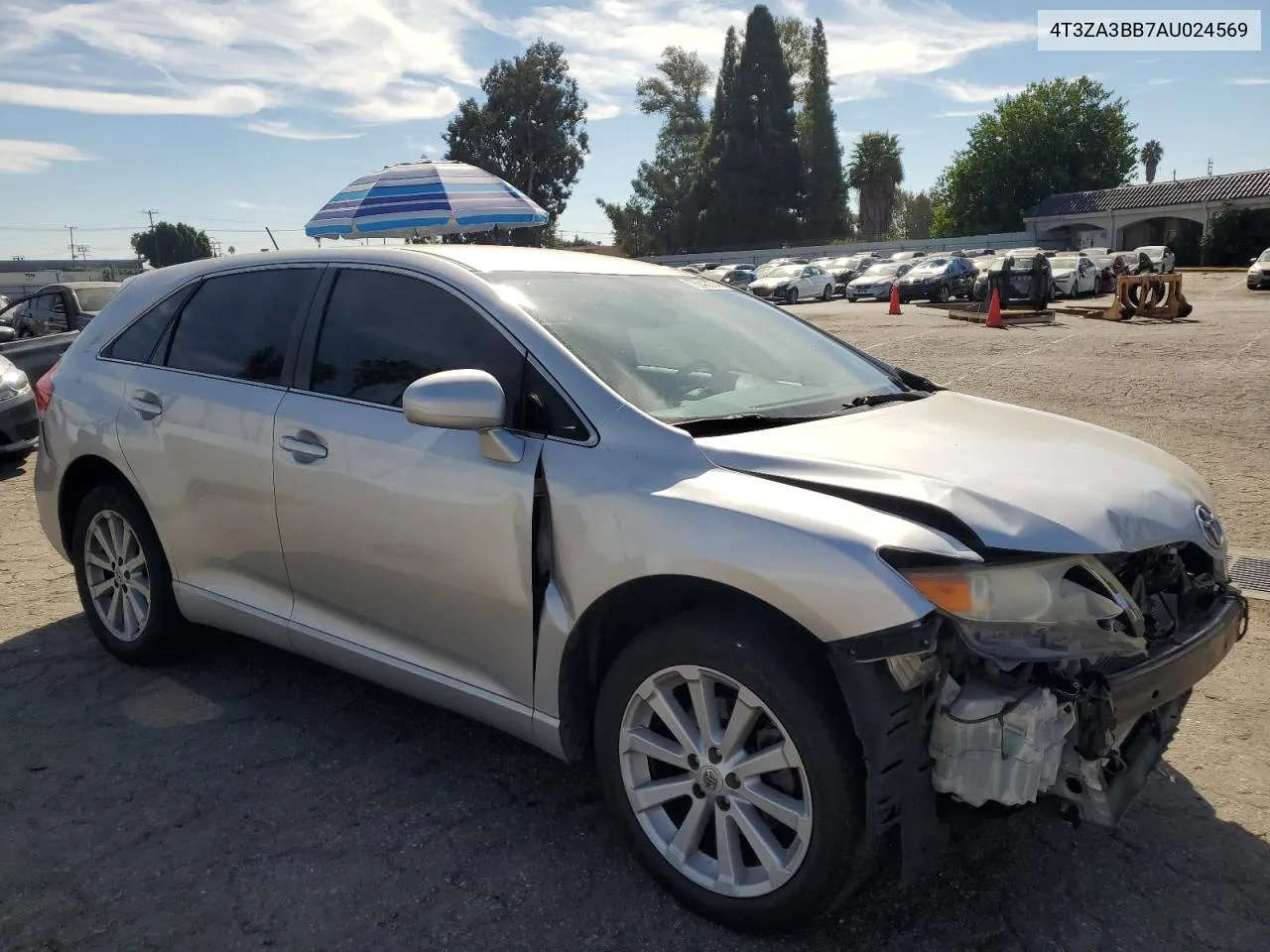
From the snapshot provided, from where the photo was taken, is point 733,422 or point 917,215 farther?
point 917,215

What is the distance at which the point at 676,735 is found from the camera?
8.29 ft

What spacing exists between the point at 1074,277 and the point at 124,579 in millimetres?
29549

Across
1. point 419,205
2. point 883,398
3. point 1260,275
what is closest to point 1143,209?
point 1260,275

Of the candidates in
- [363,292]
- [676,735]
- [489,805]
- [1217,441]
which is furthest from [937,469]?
[1217,441]

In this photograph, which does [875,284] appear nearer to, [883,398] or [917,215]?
[883,398]

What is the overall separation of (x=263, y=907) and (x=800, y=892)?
4.55 feet

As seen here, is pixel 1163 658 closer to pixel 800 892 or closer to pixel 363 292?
pixel 800 892

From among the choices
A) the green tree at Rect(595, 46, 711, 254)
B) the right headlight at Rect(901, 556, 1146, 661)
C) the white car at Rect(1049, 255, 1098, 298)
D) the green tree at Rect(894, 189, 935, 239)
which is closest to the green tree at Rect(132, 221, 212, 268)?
the green tree at Rect(595, 46, 711, 254)

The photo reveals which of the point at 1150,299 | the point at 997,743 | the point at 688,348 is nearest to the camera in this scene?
the point at 997,743

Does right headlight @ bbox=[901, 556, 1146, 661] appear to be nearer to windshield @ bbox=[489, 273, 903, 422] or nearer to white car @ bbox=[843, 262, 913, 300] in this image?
windshield @ bbox=[489, 273, 903, 422]

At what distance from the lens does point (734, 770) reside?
245 centimetres

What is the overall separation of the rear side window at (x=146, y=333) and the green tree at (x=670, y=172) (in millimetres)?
68490

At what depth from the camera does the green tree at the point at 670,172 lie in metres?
73.2

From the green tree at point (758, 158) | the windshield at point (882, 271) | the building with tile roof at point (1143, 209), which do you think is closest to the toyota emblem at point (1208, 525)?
the windshield at point (882, 271)
